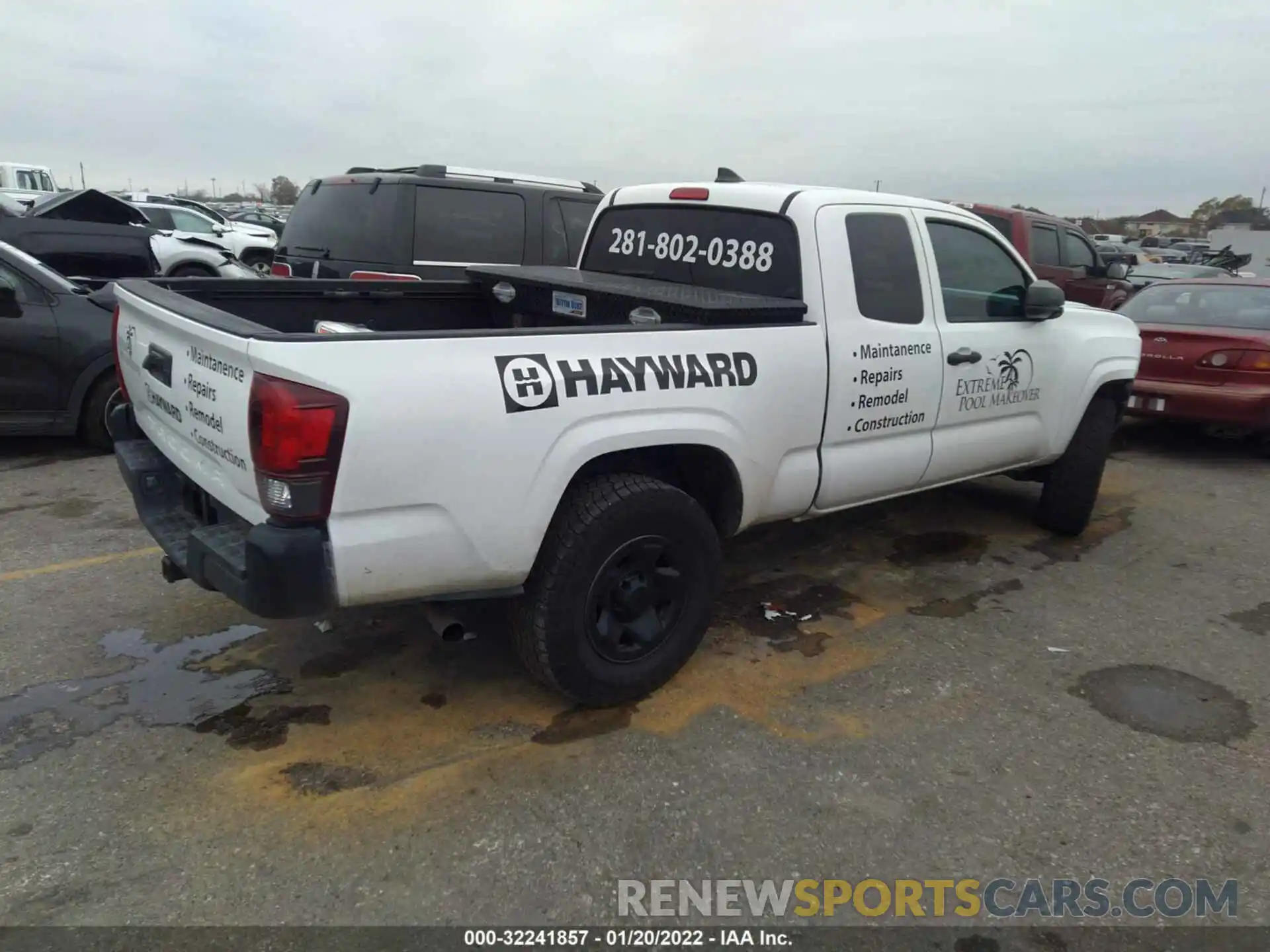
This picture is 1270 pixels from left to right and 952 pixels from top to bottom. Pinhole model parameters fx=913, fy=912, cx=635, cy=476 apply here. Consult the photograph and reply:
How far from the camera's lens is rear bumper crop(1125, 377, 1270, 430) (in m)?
7.31

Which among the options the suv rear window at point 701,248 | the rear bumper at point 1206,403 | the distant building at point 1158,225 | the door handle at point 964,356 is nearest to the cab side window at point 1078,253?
the rear bumper at point 1206,403

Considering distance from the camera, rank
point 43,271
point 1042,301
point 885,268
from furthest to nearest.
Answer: point 43,271 → point 1042,301 → point 885,268

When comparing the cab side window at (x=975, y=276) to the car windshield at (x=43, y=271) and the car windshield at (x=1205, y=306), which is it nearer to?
the car windshield at (x=1205, y=306)

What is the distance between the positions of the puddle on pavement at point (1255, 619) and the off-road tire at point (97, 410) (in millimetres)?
7064

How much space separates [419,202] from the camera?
7203mm

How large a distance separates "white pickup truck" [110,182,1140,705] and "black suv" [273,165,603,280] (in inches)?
103

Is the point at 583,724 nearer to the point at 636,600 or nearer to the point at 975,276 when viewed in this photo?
the point at 636,600

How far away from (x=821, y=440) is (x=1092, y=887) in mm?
1892

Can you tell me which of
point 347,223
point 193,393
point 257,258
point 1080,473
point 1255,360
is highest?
point 347,223

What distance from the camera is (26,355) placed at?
20.3 feet

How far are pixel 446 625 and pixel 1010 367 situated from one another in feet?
10.7

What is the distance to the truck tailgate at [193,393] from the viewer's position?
2732mm

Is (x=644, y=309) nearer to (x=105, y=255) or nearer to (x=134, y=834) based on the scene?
(x=134, y=834)

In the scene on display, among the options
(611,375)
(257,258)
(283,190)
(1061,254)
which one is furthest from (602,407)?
(283,190)
